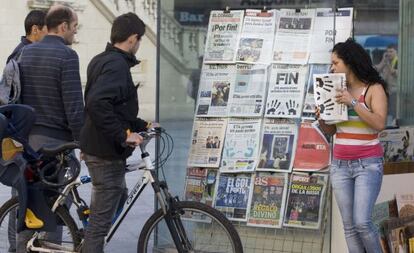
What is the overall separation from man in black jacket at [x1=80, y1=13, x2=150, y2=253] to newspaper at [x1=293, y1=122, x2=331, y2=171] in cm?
102

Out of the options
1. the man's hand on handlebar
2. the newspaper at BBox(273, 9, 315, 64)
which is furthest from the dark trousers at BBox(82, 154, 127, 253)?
the newspaper at BBox(273, 9, 315, 64)

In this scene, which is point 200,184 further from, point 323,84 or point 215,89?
point 323,84

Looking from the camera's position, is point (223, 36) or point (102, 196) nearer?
point (102, 196)

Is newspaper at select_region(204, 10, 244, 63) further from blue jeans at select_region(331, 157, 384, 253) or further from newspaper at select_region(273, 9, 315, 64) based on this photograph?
blue jeans at select_region(331, 157, 384, 253)

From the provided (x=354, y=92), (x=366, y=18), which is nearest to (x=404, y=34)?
(x=366, y=18)

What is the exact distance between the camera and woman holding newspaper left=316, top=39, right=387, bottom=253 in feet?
16.3

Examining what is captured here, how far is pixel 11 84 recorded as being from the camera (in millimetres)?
5930

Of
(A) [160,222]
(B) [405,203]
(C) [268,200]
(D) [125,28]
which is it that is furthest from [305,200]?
(D) [125,28]

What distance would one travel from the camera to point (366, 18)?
5805 mm

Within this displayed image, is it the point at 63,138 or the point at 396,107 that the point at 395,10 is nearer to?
the point at 396,107

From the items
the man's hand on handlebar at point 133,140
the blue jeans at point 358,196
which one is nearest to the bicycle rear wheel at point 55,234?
the man's hand on handlebar at point 133,140

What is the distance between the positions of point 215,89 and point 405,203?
1.48 m

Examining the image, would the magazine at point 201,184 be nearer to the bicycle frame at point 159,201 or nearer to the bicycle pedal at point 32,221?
the bicycle frame at point 159,201

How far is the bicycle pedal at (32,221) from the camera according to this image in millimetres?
5660
